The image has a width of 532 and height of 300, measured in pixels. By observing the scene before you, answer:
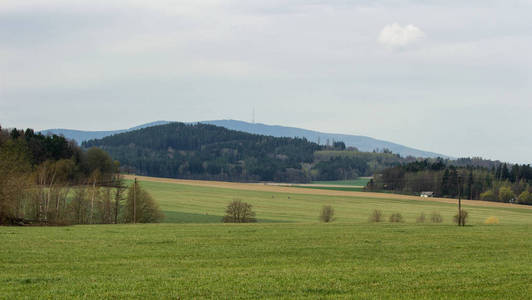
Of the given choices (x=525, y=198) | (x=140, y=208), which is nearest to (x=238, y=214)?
(x=140, y=208)

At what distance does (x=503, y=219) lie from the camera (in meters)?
88.2

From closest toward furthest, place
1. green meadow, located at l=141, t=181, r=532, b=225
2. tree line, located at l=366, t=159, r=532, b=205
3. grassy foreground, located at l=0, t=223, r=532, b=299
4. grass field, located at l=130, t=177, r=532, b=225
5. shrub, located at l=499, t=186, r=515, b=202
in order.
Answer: grassy foreground, located at l=0, t=223, r=532, b=299, green meadow, located at l=141, t=181, r=532, b=225, grass field, located at l=130, t=177, r=532, b=225, shrub, located at l=499, t=186, r=515, b=202, tree line, located at l=366, t=159, r=532, b=205

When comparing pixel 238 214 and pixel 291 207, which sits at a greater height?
pixel 238 214

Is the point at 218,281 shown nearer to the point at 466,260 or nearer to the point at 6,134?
the point at 466,260

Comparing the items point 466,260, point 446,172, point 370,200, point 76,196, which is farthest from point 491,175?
point 466,260

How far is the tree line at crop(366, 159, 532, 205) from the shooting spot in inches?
5413

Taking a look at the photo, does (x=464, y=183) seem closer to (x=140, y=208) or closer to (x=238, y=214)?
(x=238, y=214)

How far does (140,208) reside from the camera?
73.4 metres

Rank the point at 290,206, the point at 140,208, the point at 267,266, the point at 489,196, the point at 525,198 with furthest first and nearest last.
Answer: the point at 489,196, the point at 525,198, the point at 290,206, the point at 140,208, the point at 267,266

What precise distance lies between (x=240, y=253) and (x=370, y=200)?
9952 centimetres

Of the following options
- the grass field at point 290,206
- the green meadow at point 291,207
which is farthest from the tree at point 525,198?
the green meadow at point 291,207

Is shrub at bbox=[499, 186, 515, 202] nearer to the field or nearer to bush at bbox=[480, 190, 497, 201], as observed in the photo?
bush at bbox=[480, 190, 497, 201]

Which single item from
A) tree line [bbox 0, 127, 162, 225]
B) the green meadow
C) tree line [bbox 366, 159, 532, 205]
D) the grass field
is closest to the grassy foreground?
tree line [bbox 0, 127, 162, 225]

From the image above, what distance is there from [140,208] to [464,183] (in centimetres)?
10316
